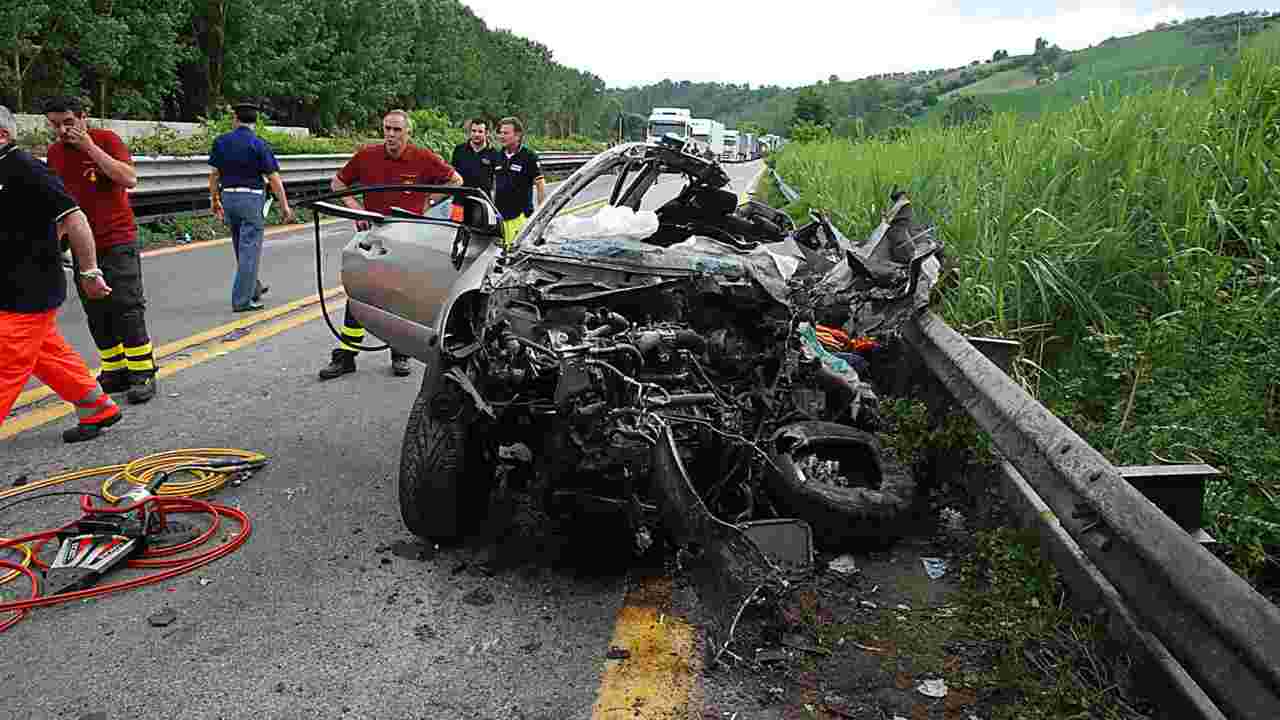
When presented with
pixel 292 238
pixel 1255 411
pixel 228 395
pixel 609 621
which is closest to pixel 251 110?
pixel 228 395

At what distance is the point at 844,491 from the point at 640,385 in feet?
3.65

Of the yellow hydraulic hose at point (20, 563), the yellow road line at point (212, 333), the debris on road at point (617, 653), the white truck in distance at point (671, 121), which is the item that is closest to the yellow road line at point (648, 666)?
the debris on road at point (617, 653)

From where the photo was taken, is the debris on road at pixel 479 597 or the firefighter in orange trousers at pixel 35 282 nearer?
the debris on road at pixel 479 597

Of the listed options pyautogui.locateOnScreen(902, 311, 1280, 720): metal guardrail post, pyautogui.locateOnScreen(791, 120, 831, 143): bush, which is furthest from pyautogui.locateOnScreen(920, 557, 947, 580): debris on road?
pyautogui.locateOnScreen(791, 120, 831, 143): bush

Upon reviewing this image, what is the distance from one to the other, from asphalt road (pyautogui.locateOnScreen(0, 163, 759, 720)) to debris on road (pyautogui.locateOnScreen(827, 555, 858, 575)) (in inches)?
31.9

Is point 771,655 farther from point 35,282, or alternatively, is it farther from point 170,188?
point 170,188

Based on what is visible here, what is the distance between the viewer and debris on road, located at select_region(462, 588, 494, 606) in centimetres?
333

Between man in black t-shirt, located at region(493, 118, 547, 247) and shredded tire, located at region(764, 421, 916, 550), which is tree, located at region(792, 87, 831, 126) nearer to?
man in black t-shirt, located at region(493, 118, 547, 247)

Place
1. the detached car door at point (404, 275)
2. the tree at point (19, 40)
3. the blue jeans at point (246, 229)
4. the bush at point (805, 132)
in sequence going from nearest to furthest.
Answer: the detached car door at point (404, 275), the blue jeans at point (246, 229), the tree at point (19, 40), the bush at point (805, 132)

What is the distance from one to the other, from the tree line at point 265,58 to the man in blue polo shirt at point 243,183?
12990 millimetres

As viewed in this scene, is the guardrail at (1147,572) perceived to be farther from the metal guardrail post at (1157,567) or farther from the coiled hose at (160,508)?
the coiled hose at (160,508)

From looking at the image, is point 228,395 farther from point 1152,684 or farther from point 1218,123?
point 1218,123

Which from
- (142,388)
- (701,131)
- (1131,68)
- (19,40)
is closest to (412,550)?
(142,388)

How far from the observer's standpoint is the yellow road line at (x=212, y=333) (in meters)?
5.54
